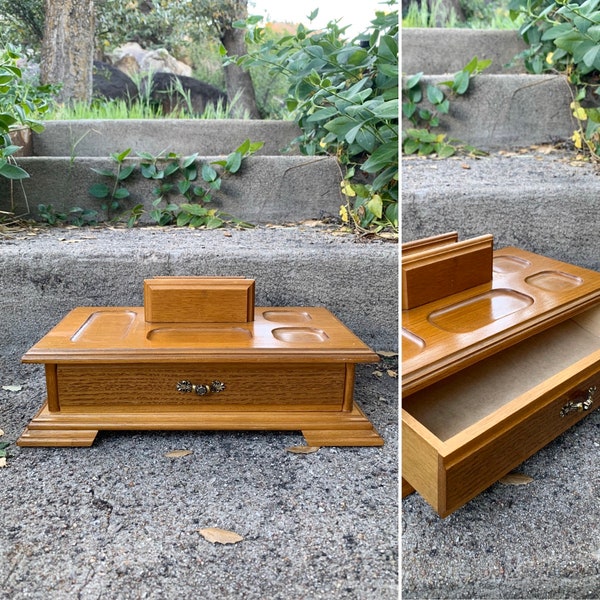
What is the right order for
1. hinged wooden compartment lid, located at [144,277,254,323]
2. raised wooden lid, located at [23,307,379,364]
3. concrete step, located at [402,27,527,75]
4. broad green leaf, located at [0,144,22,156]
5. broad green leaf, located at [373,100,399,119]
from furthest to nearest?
concrete step, located at [402,27,527,75] < broad green leaf, located at [0,144,22,156] < broad green leaf, located at [373,100,399,119] < hinged wooden compartment lid, located at [144,277,254,323] < raised wooden lid, located at [23,307,379,364]

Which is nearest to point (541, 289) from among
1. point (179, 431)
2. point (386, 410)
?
point (386, 410)

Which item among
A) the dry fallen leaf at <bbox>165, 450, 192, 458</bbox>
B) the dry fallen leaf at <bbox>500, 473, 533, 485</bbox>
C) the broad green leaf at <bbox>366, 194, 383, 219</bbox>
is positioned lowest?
the dry fallen leaf at <bbox>165, 450, 192, 458</bbox>

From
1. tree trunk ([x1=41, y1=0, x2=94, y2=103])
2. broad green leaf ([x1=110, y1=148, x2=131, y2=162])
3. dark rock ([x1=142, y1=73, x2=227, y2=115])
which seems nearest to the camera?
broad green leaf ([x1=110, y1=148, x2=131, y2=162])

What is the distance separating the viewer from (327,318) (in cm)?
112

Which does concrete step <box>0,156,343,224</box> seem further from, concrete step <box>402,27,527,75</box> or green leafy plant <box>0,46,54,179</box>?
concrete step <box>402,27,527,75</box>

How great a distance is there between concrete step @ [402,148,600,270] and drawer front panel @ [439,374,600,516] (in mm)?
543

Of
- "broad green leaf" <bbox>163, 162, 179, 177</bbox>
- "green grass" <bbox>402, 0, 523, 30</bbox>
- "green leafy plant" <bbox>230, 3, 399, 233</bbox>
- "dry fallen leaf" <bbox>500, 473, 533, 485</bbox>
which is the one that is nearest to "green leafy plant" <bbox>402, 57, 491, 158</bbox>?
"green leafy plant" <bbox>230, 3, 399, 233</bbox>

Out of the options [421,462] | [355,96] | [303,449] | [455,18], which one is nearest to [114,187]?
[355,96]

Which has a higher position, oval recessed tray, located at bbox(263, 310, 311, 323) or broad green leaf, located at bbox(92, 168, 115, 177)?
broad green leaf, located at bbox(92, 168, 115, 177)

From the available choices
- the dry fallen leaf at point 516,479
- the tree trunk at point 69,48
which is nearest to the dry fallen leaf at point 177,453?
the dry fallen leaf at point 516,479

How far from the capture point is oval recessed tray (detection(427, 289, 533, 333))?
0.84m

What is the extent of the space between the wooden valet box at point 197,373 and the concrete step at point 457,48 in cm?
121

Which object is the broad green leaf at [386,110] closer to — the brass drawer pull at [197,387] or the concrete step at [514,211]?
the concrete step at [514,211]

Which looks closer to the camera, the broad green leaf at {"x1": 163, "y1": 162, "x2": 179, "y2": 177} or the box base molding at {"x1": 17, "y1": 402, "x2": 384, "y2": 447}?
the box base molding at {"x1": 17, "y1": 402, "x2": 384, "y2": 447}
